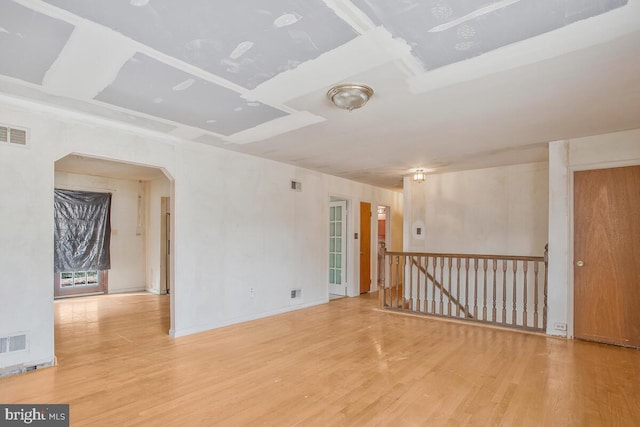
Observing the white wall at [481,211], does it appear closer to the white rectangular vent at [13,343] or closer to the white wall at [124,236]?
the white rectangular vent at [13,343]

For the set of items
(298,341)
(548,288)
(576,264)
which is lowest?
(298,341)

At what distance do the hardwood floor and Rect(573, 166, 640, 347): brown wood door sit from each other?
0.83 ft

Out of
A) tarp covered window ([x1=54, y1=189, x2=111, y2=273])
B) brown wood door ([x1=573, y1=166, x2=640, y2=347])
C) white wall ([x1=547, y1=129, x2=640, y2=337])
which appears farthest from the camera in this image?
tarp covered window ([x1=54, y1=189, x2=111, y2=273])

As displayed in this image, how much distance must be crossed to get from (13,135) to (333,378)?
11.7 ft

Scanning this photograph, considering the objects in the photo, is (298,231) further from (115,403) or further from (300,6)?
(300,6)

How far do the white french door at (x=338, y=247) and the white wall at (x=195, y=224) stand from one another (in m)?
0.52

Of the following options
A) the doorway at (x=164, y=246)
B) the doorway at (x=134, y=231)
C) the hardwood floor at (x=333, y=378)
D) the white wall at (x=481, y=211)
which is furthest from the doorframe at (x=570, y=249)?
the doorway at (x=164, y=246)

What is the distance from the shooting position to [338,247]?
23.6ft

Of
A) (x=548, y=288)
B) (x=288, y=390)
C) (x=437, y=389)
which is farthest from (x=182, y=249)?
(x=548, y=288)

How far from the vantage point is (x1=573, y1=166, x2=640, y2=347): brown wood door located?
12.3ft

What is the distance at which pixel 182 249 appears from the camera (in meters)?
4.22

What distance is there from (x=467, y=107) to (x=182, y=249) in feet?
11.7

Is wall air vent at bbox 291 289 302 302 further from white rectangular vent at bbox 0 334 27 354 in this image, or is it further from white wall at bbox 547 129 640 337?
white wall at bbox 547 129 640 337

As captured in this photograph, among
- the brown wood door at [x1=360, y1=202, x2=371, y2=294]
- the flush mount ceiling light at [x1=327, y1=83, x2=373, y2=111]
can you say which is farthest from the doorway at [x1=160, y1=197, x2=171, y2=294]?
the flush mount ceiling light at [x1=327, y1=83, x2=373, y2=111]
